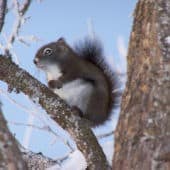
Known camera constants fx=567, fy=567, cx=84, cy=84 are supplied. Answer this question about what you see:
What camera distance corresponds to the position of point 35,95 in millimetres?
1973

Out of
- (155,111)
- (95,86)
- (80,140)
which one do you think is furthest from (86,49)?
(155,111)

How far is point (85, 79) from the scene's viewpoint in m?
2.57

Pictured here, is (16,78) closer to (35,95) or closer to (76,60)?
(35,95)

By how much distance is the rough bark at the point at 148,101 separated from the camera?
1175mm

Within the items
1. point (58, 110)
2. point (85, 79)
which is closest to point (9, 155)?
point (58, 110)

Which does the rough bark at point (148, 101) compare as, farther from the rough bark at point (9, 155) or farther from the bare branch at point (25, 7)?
the bare branch at point (25, 7)

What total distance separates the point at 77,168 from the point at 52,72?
2.02ft

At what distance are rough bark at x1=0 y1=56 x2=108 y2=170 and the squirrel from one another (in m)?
0.52

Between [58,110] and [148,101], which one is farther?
[58,110]

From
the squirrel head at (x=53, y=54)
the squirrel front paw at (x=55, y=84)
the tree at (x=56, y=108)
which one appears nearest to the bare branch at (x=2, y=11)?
the tree at (x=56, y=108)

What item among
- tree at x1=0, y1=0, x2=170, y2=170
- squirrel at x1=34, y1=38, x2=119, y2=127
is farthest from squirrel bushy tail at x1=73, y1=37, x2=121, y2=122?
tree at x1=0, y1=0, x2=170, y2=170

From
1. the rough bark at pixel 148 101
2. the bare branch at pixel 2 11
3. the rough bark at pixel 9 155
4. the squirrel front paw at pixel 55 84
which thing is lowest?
the squirrel front paw at pixel 55 84

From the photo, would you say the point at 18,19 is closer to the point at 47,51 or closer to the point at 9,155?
the point at 47,51

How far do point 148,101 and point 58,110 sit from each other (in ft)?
2.54
